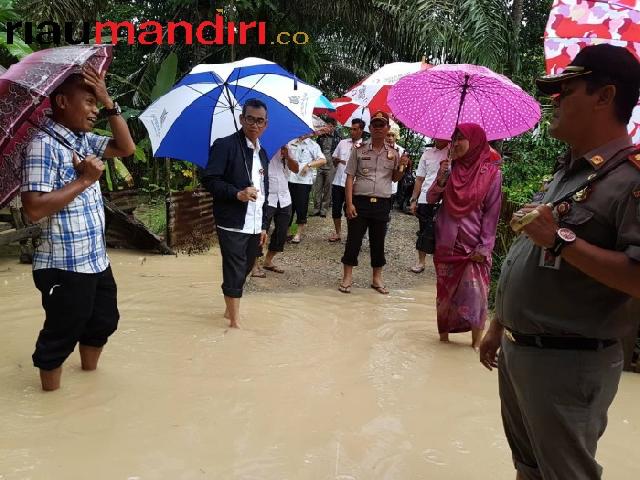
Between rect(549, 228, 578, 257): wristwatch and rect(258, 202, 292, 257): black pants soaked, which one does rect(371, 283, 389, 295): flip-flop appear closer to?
rect(258, 202, 292, 257): black pants soaked

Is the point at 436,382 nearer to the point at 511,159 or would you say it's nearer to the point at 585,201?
the point at 585,201

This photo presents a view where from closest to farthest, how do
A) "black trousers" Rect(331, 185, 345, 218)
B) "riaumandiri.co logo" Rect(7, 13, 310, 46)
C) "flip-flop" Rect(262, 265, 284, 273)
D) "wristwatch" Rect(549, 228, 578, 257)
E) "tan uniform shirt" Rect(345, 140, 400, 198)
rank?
1. "wristwatch" Rect(549, 228, 578, 257)
2. "tan uniform shirt" Rect(345, 140, 400, 198)
3. "flip-flop" Rect(262, 265, 284, 273)
4. "riaumandiri.co logo" Rect(7, 13, 310, 46)
5. "black trousers" Rect(331, 185, 345, 218)

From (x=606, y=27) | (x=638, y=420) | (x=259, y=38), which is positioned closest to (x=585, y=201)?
(x=606, y=27)

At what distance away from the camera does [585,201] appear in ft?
5.46

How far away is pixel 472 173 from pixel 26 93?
2941 mm

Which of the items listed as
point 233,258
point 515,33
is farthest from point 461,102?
point 515,33

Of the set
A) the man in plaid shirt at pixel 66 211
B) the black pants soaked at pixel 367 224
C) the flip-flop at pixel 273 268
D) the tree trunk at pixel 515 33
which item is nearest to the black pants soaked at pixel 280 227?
the flip-flop at pixel 273 268

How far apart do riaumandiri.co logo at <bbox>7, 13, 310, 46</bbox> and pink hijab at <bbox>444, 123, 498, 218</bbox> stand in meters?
5.95

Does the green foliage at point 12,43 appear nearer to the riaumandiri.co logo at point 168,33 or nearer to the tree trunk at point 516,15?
the riaumandiri.co logo at point 168,33

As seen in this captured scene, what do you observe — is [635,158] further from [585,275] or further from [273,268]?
[273,268]

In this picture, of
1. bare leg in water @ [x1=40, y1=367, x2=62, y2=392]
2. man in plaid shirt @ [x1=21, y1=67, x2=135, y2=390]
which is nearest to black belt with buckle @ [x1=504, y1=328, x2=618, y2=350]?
man in plaid shirt @ [x1=21, y1=67, x2=135, y2=390]

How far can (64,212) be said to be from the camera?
9.78 ft

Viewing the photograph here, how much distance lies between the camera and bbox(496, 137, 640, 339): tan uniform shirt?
5.19ft

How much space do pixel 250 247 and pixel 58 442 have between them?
214 cm
